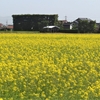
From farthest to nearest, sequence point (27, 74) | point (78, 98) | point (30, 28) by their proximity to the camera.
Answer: point (30, 28)
point (27, 74)
point (78, 98)

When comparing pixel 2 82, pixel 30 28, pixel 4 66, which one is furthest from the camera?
pixel 30 28

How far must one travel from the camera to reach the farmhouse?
2832 inches

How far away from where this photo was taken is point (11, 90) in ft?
24.4

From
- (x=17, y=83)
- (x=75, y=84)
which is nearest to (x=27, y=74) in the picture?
(x=17, y=83)

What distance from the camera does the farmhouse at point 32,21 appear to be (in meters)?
71.9

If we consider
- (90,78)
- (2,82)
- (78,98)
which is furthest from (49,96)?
(90,78)

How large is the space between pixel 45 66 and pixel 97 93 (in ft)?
8.26

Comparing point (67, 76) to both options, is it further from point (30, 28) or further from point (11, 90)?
point (30, 28)

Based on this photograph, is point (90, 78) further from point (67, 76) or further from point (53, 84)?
point (53, 84)

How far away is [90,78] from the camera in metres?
8.66

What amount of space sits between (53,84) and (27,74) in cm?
86

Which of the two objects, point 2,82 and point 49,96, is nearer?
point 49,96

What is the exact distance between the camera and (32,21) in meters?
73.0

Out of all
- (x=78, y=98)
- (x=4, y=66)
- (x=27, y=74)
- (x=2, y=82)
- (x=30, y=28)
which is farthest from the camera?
(x=30, y=28)
